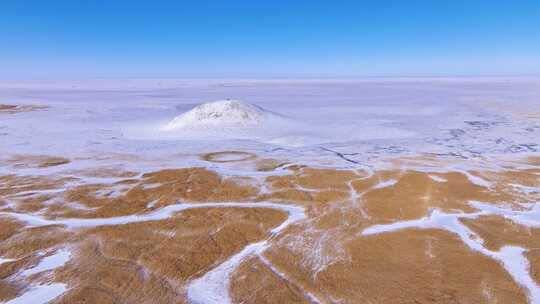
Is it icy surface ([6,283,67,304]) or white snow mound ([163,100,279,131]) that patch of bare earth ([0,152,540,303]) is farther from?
white snow mound ([163,100,279,131])

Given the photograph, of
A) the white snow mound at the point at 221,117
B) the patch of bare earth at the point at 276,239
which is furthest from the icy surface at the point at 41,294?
the white snow mound at the point at 221,117

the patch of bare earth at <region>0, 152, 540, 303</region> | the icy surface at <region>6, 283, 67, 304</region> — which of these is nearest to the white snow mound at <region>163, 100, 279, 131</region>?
the patch of bare earth at <region>0, 152, 540, 303</region>

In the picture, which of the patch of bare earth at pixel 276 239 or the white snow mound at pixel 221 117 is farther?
the white snow mound at pixel 221 117

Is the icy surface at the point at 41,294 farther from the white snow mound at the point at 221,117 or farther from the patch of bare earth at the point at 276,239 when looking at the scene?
the white snow mound at the point at 221,117

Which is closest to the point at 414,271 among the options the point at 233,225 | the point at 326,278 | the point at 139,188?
the point at 326,278

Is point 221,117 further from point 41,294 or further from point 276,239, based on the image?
point 41,294

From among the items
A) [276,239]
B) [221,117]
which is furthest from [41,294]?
[221,117]
